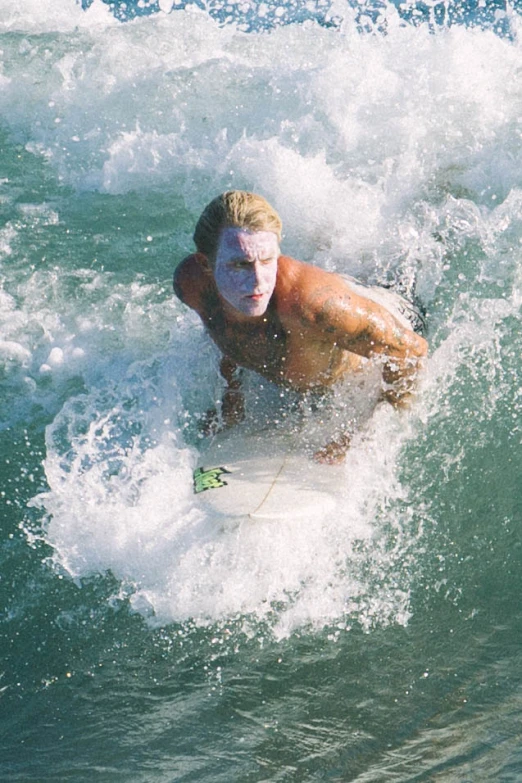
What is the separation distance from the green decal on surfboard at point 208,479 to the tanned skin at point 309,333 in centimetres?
48

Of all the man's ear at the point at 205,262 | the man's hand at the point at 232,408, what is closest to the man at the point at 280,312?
the man's ear at the point at 205,262

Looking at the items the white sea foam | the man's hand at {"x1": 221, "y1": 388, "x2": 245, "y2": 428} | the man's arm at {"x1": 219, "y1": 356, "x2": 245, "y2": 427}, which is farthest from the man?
the white sea foam

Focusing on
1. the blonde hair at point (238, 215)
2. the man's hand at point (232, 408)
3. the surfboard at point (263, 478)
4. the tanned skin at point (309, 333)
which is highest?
the blonde hair at point (238, 215)

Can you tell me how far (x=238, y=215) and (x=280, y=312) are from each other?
0.45m

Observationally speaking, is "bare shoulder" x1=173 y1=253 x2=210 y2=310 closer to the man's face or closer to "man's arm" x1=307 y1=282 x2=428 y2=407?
the man's face

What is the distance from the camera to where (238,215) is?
3.65 meters

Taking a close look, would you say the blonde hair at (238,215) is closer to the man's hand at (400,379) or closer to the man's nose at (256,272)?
the man's nose at (256,272)

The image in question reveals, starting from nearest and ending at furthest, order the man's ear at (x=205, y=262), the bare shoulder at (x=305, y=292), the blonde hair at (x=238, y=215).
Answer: the blonde hair at (x=238, y=215) → the bare shoulder at (x=305, y=292) → the man's ear at (x=205, y=262)

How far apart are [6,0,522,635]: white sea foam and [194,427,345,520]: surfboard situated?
0.28 ft

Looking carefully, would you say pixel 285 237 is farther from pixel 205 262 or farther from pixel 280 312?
pixel 280 312

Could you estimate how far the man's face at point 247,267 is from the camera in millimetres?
3658

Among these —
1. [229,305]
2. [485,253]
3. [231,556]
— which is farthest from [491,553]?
[485,253]

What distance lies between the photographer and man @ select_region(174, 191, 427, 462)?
3.69 meters

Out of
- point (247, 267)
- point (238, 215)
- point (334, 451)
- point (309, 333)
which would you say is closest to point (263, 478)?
point (334, 451)
